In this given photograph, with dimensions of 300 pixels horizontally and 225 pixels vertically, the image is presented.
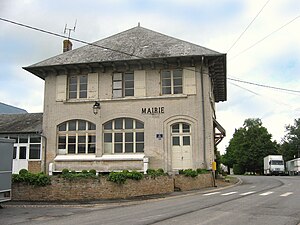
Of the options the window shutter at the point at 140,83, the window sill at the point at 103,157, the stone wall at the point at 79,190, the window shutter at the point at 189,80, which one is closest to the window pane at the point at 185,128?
the window shutter at the point at 189,80

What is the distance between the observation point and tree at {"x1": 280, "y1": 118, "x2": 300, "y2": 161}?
264ft

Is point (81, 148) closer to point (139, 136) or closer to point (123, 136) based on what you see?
point (123, 136)

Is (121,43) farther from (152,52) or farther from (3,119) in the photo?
(3,119)

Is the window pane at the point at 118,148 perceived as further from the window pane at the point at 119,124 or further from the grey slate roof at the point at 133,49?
the grey slate roof at the point at 133,49

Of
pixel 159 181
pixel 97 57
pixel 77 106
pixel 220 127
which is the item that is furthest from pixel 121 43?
pixel 159 181

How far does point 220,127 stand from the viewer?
2955cm

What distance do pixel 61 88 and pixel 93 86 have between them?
2445mm

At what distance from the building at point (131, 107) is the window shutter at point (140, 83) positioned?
0.07 m

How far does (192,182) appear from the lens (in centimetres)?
2197

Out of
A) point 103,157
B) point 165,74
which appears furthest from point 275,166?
point 103,157

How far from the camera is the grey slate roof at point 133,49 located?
26.1 meters

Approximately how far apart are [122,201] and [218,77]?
17.3 meters

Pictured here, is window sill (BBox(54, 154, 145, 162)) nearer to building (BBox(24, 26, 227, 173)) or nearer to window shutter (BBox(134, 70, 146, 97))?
building (BBox(24, 26, 227, 173))

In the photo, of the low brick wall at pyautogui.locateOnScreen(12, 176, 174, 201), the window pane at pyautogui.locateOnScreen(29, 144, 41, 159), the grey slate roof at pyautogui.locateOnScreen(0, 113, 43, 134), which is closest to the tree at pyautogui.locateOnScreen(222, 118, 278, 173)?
the grey slate roof at pyautogui.locateOnScreen(0, 113, 43, 134)
